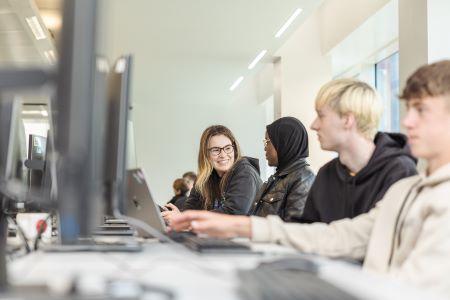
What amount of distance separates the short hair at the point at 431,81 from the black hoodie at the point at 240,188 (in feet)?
7.42

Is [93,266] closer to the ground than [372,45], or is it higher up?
closer to the ground

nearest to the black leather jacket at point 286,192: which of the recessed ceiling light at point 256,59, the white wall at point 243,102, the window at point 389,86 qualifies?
the white wall at point 243,102

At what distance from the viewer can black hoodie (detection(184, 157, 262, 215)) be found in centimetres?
378

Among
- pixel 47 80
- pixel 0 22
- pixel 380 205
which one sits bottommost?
pixel 380 205

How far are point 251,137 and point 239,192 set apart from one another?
8.90 metres

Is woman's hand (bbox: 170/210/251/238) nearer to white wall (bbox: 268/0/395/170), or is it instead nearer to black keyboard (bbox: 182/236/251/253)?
black keyboard (bbox: 182/236/251/253)

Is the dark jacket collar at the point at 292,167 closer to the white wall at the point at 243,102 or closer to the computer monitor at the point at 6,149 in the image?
the computer monitor at the point at 6,149

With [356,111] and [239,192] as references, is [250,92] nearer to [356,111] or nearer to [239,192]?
[239,192]

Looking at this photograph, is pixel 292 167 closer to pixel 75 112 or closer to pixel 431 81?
pixel 431 81

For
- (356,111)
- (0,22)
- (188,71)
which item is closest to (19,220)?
(356,111)

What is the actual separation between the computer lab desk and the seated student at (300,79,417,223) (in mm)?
517

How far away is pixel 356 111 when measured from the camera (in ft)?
7.38

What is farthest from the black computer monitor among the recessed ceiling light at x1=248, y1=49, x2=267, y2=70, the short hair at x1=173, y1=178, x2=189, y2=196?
the recessed ceiling light at x1=248, y1=49, x2=267, y2=70

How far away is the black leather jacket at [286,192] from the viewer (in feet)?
10.1
